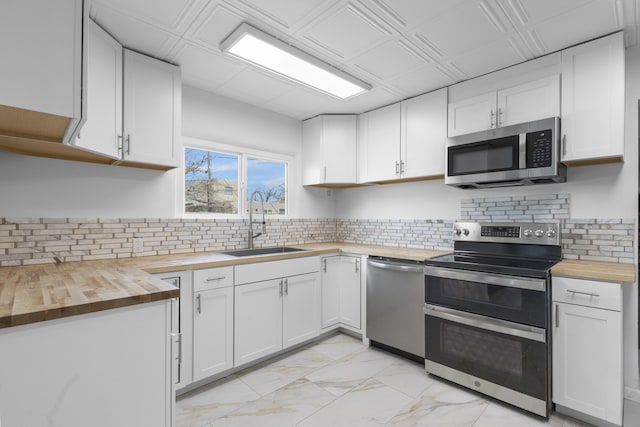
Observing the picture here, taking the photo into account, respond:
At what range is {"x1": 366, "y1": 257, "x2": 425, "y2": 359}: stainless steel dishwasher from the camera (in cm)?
248

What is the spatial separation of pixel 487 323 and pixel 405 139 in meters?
1.75

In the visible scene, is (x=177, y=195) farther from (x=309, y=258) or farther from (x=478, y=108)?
(x=478, y=108)

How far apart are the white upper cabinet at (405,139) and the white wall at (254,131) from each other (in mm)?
740

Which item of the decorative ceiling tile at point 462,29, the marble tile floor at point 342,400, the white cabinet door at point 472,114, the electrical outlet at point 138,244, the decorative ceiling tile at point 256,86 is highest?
the decorative ceiling tile at point 462,29

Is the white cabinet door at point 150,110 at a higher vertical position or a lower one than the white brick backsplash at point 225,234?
higher

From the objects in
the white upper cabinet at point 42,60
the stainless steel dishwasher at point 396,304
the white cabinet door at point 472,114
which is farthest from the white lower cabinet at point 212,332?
the white cabinet door at point 472,114

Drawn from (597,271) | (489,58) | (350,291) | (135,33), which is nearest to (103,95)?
(135,33)

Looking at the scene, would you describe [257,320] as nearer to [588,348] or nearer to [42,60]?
[42,60]

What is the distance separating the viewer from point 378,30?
6.43 ft

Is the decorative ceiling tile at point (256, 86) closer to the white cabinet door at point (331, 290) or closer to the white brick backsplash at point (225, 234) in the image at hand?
the white brick backsplash at point (225, 234)

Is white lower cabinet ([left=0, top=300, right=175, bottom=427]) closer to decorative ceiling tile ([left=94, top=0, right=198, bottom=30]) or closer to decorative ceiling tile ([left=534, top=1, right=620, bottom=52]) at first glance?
decorative ceiling tile ([left=94, top=0, right=198, bottom=30])

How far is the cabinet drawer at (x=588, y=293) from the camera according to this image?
171 cm

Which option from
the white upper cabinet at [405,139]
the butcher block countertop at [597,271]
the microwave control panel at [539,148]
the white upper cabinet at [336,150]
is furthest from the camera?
the white upper cabinet at [336,150]

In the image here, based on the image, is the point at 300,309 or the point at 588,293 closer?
the point at 588,293
